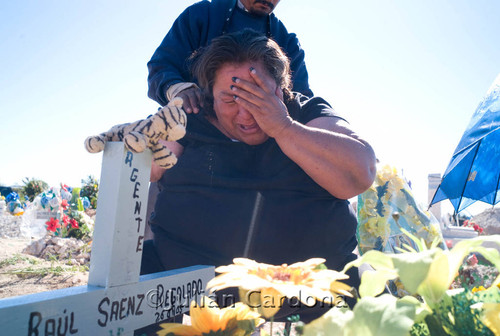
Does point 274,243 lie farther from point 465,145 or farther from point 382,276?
point 465,145

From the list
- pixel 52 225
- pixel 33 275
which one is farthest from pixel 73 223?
pixel 33 275

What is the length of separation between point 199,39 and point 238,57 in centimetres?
73

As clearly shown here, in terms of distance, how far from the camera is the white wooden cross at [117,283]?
60cm

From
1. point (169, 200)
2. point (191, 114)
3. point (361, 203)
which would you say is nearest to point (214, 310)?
point (169, 200)

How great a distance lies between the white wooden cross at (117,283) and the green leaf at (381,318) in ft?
1.31

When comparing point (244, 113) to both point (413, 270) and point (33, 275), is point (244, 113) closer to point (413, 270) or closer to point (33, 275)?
point (413, 270)

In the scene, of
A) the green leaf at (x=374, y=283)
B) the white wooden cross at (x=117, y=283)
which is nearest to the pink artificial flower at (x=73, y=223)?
the white wooden cross at (x=117, y=283)

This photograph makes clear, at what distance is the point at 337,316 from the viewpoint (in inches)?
14.8

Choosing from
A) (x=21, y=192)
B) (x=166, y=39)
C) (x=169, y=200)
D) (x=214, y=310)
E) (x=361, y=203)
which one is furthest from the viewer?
(x=21, y=192)

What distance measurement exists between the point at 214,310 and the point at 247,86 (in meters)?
1.03

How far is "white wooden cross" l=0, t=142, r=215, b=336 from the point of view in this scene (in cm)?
60

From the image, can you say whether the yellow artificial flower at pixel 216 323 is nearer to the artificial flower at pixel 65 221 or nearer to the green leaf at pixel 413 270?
the green leaf at pixel 413 270

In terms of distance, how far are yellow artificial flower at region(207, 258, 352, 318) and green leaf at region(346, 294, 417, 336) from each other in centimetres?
4

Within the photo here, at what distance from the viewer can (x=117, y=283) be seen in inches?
28.2
